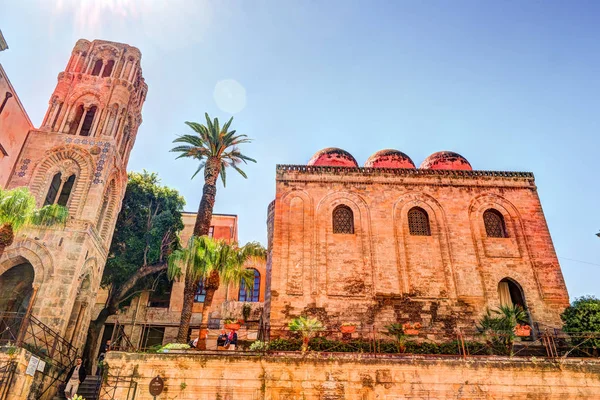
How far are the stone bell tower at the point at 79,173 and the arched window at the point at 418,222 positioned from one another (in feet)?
46.7

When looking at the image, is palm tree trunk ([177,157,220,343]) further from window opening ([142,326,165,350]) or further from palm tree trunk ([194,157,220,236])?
window opening ([142,326,165,350])

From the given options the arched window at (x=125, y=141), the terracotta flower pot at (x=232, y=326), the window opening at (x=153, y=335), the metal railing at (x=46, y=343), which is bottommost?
the metal railing at (x=46, y=343)

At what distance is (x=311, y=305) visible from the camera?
16.5 metres

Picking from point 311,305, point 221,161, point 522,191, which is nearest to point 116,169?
point 221,161

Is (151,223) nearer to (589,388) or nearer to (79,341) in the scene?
(79,341)

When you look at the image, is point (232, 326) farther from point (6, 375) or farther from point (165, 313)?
point (165, 313)

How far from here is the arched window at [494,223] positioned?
18.8 meters

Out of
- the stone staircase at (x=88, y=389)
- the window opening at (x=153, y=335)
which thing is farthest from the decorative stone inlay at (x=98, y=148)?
the window opening at (x=153, y=335)

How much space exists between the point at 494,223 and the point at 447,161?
12.8 ft

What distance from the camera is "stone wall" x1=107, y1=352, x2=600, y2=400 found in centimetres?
1118

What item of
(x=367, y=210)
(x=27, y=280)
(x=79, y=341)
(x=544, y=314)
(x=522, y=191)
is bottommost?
(x=79, y=341)

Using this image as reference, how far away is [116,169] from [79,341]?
8.29 m

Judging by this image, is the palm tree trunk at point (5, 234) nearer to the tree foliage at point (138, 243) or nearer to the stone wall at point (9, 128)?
the stone wall at point (9, 128)

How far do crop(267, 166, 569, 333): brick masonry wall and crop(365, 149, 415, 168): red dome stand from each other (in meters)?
1.01
